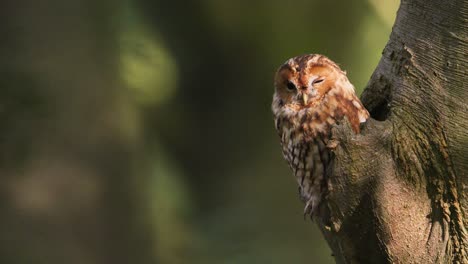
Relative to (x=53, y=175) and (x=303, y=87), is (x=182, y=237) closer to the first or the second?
(x=53, y=175)

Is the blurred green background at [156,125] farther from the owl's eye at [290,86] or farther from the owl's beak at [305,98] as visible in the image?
the owl's beak at [305,98]

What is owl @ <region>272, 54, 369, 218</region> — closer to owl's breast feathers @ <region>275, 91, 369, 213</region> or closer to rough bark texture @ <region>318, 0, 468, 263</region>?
owl's breast feathers @ <region>275, 91, 369, 213</region>

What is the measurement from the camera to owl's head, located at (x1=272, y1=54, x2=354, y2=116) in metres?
2.89

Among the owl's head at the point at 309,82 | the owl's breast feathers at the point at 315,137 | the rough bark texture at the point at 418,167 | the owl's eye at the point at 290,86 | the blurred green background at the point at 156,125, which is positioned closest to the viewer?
the rough bark texture at the point at 418,167

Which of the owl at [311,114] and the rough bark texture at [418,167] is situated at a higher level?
the owl at [311,114]

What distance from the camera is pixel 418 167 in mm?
2379

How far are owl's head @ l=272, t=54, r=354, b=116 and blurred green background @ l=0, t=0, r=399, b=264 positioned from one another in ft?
4.85

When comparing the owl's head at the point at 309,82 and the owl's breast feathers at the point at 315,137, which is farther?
the owl's head at the point at 309,82

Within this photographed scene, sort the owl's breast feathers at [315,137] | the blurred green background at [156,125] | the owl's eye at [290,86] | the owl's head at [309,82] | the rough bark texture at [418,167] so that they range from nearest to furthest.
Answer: the rough bark texture at [418,167] < the owl's breast feathers at [315,137] < the owl's head at [309,82] < the owl's eye at [290,86] < the blurred green background at [156,125]

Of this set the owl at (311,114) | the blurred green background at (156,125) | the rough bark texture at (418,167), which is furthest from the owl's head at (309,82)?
the blurred green background at (156,125)

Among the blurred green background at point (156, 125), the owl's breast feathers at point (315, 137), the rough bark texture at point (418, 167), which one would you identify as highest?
the blurred green background at point (156, 125)

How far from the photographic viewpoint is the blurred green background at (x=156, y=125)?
13.0 feet

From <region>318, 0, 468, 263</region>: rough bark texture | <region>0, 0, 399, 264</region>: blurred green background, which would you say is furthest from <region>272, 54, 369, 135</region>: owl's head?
<region>0, 0, 399, 264</region>: blurred green background

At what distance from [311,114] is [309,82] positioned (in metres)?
0.19
